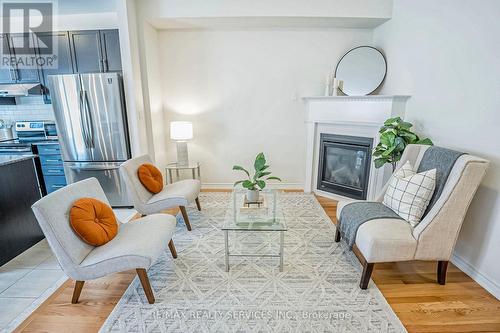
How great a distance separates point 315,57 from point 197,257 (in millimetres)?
3191

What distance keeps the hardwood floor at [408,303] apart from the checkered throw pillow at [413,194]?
1.64 feet

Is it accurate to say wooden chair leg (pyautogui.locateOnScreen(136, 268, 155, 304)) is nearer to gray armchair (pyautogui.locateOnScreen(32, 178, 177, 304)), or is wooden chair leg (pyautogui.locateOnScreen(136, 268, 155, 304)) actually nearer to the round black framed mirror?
gray armchair (pyautogui.locateOnScreen(32, 178, 177, 304))

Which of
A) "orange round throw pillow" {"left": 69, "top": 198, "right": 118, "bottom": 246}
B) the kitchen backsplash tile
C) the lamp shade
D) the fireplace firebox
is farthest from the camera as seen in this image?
the kitchen backsplash tile

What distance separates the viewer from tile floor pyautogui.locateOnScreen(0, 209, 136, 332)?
5.50ft

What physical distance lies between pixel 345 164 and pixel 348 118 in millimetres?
692

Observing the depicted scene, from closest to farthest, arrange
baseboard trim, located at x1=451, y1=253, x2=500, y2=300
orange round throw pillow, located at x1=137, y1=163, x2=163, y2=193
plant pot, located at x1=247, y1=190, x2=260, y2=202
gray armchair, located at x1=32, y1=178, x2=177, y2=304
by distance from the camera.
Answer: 1. gray armchair, located at x1=32, y1=178, x2=177, y2=304
2. baseboard trim, located at x1=451, y1=253, x2=500, y2=300
3. plant pot, located at x1=247, y1=190, x2=260, y2=202
4. orange round throw pillow, located at x1=137, y1=163, x2=163, y2=193

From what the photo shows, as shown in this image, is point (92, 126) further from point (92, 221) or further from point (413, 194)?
point (413, 194)

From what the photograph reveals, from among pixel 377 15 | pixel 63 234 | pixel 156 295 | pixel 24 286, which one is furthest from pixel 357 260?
pixel 377 15

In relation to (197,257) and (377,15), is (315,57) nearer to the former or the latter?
(377,15)

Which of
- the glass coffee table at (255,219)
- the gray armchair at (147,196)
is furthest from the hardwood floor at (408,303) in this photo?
the glass coffee table at (255,219)

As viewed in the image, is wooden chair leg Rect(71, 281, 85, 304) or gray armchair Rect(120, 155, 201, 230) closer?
wooden chair leg Rect(71, 281, 85, 304)

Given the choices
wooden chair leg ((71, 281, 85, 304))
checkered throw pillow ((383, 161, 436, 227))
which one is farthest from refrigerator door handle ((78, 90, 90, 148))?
checkered throw pillow ((383, 161, 436, 227))

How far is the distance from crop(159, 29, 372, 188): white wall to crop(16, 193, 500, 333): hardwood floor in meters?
2.25

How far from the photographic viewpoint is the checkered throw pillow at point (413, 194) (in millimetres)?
1897
